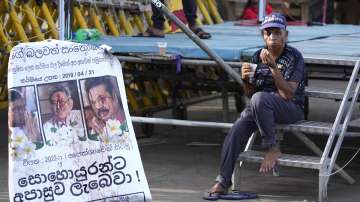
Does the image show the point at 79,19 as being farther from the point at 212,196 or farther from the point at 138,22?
the point at 212,196

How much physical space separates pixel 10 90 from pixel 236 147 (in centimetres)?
213

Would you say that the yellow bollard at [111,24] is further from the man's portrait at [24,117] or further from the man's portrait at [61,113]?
the man's portrait at [24,117]

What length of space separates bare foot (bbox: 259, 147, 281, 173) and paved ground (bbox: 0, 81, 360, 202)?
1.06 ft

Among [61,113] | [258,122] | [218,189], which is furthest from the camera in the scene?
[218,189]

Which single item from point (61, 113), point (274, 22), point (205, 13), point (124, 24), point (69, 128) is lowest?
point (205, 13)

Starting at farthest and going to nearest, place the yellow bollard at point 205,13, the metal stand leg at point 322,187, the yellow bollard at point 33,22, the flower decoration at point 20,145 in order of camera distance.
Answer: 1. the yellow bollard at point 205,13
2. the yellow bollard at point 33,22
3. the metal stand leg at point 322,187
4. the flower decoration at point 20,145

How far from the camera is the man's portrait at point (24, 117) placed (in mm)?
6113

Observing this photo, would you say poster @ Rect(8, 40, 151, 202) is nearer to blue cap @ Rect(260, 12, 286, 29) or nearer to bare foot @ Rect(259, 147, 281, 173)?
bare foot @ Rect(259, 147, 281, 173)

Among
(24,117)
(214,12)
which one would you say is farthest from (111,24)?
(24,117)

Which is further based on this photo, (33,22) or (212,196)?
(33,22)

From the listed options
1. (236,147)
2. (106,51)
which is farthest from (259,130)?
(106,51)

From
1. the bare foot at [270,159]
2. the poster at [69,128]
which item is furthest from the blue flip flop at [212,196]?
the poster at [69,128]

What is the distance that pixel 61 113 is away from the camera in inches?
246

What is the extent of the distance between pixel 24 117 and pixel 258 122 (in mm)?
2073
